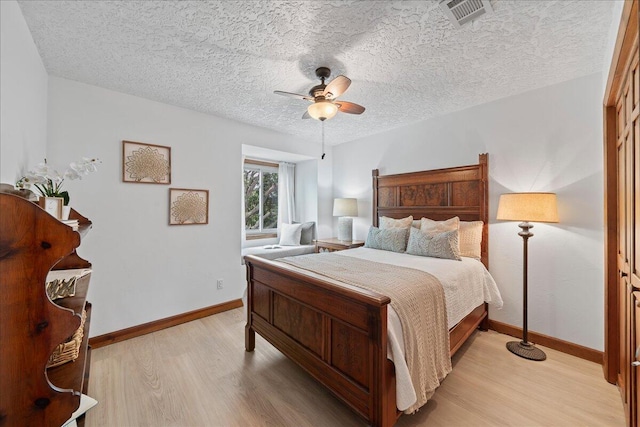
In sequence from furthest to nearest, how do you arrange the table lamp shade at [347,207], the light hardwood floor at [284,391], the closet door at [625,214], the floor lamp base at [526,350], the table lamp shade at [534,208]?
the table lamp shade at [347,207] → the floor lamp base at [526,350] → the table lamp shade at [534,208] → the light hardwood floor at [284,391] → the closet door at [625,214]

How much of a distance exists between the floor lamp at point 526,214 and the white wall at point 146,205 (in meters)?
3.06

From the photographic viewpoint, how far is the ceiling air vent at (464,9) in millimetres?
1516

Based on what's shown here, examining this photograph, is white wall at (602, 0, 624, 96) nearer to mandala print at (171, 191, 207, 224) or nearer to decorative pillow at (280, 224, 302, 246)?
mandala print at (171, 191, 207, 224)

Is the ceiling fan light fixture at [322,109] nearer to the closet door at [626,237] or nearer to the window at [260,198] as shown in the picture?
the closet door at [626,237]

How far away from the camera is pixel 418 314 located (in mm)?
1646

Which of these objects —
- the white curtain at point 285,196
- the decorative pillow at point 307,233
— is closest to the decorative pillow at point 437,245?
the decorative pillow at point 307,233

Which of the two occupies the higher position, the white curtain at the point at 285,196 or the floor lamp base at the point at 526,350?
the white curtain at the point at 285,196

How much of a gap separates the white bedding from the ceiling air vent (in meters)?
1.74

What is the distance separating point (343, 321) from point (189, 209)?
7.83 feet

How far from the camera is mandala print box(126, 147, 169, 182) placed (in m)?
2.76

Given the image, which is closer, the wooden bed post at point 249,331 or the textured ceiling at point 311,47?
the textured ceiling at point 311,47

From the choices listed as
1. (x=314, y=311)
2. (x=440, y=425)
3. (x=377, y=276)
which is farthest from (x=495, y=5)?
(x=440, y=425)

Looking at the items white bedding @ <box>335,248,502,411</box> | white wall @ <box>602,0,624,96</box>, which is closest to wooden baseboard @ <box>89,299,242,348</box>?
white bedding @ <box>335,248,502,411</box>

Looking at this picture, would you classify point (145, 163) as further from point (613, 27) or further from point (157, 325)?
point (613, 27)
